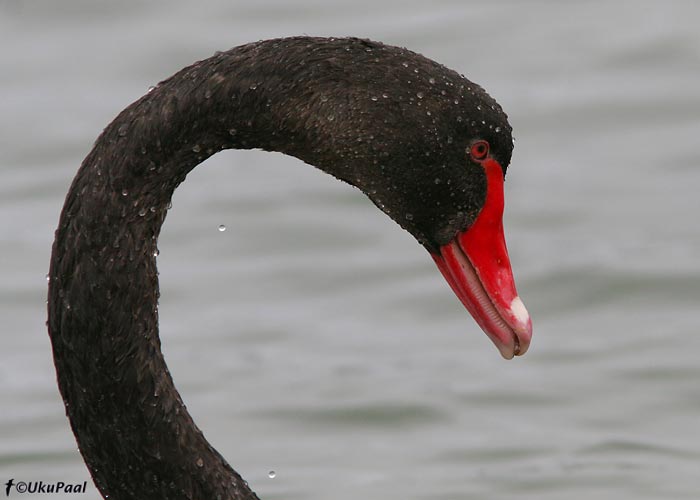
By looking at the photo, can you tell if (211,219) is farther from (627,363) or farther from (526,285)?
(627,363)

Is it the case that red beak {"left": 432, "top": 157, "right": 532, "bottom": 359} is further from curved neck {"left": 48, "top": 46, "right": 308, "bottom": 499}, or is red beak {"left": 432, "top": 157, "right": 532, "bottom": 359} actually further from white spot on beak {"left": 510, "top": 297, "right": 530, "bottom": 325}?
curved neck {"left": 48, "top": 46, "right": 308, "bottom": 499}

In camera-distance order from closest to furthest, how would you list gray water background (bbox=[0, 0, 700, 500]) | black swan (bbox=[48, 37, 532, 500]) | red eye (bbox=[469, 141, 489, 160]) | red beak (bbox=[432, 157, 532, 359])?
black swan (bbox=[48, 37, 532, 500]), red eye (bbox=[469, 141, 489, 160]), red beak (bbox=[432, 157, 532, 359]), gray water background (bbox=[0, 0, 700, 500])

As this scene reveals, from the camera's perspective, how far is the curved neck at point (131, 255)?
4285 mm

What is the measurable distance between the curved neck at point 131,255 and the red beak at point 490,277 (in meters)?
0.58

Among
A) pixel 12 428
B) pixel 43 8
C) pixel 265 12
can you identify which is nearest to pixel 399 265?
pixel 12 428

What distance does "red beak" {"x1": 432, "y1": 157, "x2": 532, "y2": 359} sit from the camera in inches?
185

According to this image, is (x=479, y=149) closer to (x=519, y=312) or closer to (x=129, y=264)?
(x=519, y=312)

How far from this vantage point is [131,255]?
440 centimetres

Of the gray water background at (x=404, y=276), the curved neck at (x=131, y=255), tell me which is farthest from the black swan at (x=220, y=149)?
the gray water background at (x=404, y=276)

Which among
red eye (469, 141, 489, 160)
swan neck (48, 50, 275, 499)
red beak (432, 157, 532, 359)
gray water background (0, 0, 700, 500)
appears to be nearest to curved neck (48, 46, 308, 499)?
swan neck (48, 50, 275, 499)

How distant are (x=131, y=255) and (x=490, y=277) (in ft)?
3.17

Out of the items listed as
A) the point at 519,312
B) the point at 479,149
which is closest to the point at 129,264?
the point at 479,149

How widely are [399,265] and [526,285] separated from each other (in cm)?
60

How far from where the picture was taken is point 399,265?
8445 mm
